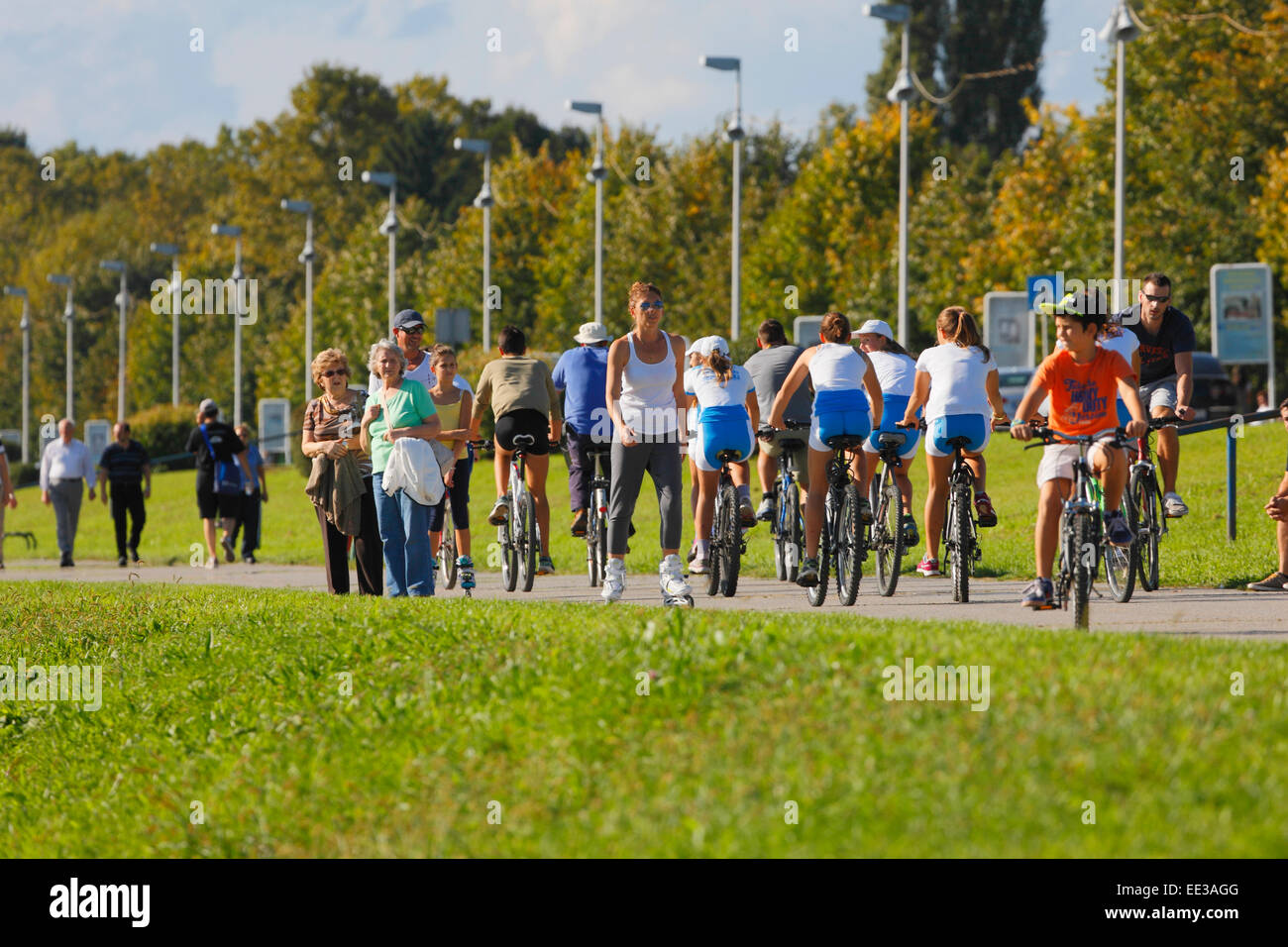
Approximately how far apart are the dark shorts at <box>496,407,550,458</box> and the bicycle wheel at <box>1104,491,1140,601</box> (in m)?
4.86

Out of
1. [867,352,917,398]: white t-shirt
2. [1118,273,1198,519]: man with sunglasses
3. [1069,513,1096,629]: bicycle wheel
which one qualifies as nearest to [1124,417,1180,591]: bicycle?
[1118,273,1198,519]: man with sunglasses

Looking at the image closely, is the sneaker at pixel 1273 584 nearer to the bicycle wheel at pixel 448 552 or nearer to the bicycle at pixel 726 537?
the bicycle at pixel 726 537

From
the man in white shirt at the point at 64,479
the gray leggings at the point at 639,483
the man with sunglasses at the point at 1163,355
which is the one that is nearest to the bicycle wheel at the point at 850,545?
the gray leggings at the point at 639,483

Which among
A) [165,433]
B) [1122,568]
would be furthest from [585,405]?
[165,433]

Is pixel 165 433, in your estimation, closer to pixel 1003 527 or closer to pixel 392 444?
pixel 1003 527

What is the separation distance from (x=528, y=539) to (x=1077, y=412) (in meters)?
5.97

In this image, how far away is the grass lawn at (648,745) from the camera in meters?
5.46

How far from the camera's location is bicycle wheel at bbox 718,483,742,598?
12.7 m

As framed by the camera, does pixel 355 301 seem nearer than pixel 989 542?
No
